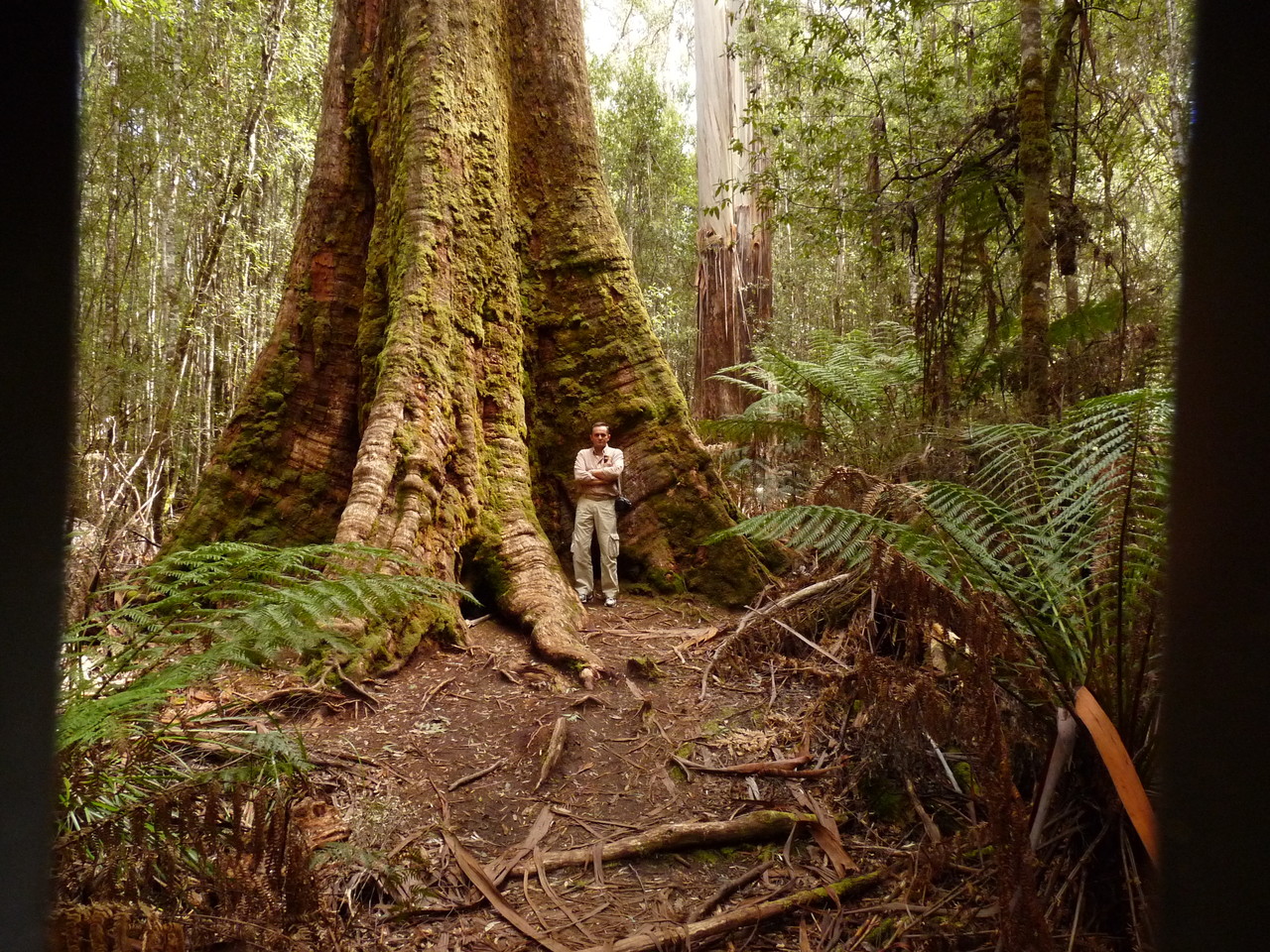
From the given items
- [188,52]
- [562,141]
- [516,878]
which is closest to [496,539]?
[516,878]

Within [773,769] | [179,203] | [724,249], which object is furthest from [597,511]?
[179,203]

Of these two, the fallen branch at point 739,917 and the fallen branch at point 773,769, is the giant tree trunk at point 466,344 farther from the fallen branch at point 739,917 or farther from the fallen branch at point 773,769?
the fallen branch at point 739,917

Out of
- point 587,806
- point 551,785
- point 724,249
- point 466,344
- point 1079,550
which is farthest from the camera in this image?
point 724,249

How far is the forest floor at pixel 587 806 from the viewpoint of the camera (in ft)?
5.86

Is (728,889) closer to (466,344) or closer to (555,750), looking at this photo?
(555,750)

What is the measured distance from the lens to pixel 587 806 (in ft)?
7.98

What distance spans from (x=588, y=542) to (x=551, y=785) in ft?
8.19

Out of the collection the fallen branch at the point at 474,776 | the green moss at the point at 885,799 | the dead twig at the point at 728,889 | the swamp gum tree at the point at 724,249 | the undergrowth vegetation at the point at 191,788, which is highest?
the swamp gum tree at the point at 724,249

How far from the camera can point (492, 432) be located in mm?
4562

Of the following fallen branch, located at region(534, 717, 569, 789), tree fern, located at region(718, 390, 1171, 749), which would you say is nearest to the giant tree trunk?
fallen branch, located at region(534, 717, 569, 789)

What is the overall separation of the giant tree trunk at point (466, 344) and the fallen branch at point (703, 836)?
1381mm

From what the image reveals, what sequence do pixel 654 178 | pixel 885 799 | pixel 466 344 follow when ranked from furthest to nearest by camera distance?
pixel 654 178
pixel 466 344
pixel 885 799

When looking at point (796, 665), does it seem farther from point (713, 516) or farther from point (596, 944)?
point (596, 944)

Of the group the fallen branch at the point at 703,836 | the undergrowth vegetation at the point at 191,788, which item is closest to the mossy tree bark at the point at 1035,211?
the fallen branch at the point at 703,836
